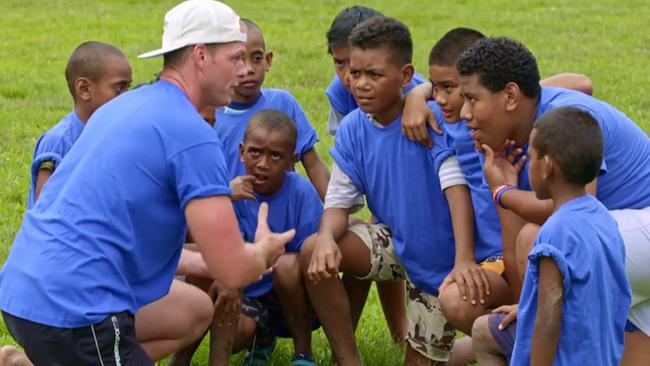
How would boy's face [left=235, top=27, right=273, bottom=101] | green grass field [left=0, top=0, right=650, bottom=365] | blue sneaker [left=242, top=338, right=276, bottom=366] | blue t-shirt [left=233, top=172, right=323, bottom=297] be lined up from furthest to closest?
green grass field [left=0, top=0, right=650, bottom=365], boy's face [left=235, top=27, right=273, bottom=101], blue sneaker [left=242, top=338, right=276, bottom=366], blue t-shirt [left=233, top=172, right=323, bottom=297]

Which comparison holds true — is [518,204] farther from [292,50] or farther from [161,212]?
[292,50]

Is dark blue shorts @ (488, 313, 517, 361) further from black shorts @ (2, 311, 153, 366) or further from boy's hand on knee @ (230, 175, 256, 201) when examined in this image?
black shorts @ (2, 311, 153, 366)

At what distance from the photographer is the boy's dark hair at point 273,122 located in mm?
6418

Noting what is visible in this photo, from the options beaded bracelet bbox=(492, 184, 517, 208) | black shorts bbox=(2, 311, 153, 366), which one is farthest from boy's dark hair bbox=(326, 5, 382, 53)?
black shorts bbox=(2, 311, 153, 366)

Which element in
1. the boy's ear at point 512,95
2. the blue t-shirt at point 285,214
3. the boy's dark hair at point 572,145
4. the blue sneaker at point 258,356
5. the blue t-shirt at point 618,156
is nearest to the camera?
the boy's dark hair at point 572,145

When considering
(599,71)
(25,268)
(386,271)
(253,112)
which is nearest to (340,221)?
(386,271)

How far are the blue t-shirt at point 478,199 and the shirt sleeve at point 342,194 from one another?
23.6 inches

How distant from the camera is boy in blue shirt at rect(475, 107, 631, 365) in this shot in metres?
4.73

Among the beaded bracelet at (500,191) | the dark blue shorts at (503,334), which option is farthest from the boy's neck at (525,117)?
the dark blue shorts at (503,334)

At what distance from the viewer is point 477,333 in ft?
18.1

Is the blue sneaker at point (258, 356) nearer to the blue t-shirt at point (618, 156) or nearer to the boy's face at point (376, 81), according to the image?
the boy's face at point (376, 81)

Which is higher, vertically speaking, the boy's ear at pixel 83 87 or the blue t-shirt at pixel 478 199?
the boy's ear at pixel 83 87

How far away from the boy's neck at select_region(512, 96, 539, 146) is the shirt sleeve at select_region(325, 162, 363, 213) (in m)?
1.12

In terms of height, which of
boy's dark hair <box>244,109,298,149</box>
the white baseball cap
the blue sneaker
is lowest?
the blue sneaker
